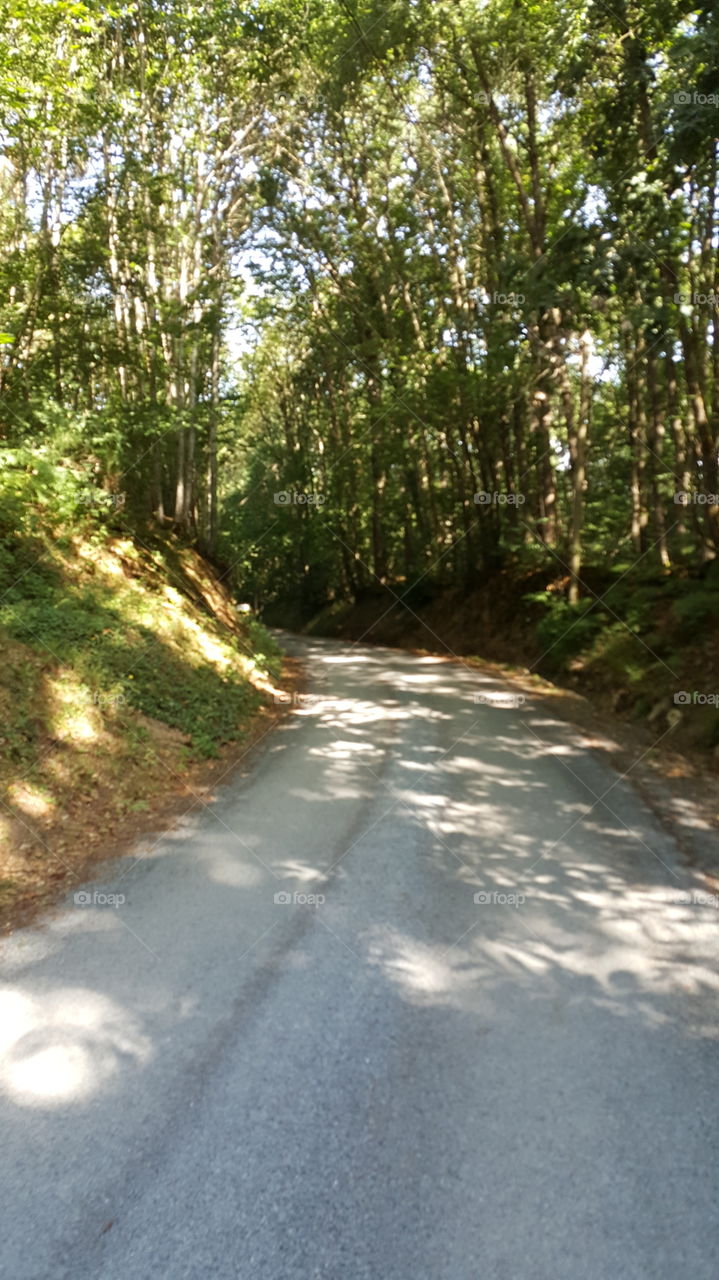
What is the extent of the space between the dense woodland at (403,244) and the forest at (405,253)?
9cm

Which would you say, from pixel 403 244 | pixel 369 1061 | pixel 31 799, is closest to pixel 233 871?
pixel 31 799

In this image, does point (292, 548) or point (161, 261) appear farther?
point (292, 548)

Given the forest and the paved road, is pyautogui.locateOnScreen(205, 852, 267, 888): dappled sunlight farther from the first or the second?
the forest

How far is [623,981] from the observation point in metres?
4.86

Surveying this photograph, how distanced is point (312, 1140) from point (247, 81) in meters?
22.3

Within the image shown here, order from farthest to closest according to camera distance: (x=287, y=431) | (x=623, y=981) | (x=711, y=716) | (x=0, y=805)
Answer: (x=287, y=431), (x=711, y=716), (x=0, y=805), (x=623, y=981)

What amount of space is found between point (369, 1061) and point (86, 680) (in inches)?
258

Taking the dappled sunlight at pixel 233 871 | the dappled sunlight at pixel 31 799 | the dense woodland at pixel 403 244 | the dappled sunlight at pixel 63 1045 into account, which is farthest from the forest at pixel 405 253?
the dappled sunlight at pixel 63 1045

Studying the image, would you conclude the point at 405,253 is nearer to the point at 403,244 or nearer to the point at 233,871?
the point at 403,244

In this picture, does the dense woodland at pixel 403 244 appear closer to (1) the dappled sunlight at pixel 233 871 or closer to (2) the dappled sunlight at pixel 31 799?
(2) the dappled sunlight at pixel 31 799

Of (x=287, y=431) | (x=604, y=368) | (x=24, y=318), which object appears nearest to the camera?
(x=24, y=318)

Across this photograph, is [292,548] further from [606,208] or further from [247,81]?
[606,208]

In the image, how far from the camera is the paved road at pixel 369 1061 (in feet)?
10.0

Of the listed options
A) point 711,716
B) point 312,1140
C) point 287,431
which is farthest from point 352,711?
point 287,431
